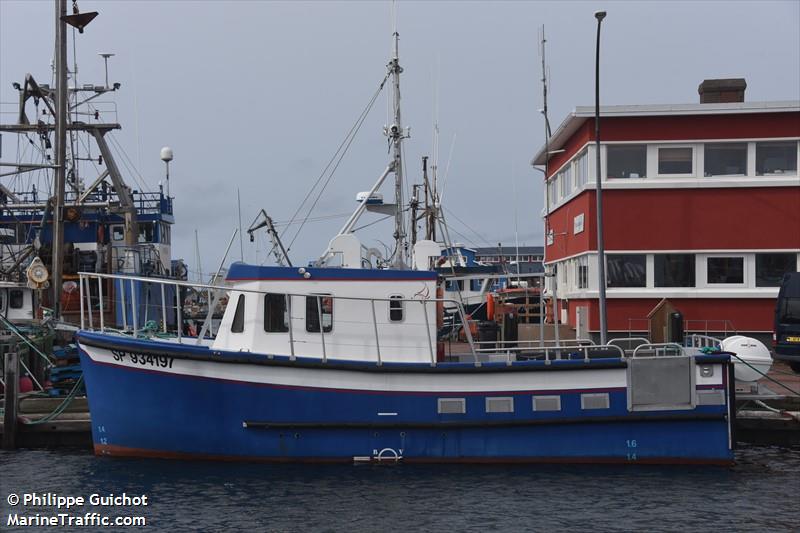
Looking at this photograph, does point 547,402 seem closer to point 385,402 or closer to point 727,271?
point 385,402

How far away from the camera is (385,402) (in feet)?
50.1

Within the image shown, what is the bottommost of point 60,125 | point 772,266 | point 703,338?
point 703,338

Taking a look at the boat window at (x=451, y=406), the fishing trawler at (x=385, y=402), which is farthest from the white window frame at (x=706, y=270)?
the boat window at (x=451, y=406)

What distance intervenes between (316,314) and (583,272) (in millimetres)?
9697

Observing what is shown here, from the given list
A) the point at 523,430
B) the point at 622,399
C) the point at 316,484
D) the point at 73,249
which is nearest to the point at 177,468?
the point at 316,484

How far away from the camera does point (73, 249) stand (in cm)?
3170

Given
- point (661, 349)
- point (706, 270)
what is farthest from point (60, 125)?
point (706, 270)

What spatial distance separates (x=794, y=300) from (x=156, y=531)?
15175mm

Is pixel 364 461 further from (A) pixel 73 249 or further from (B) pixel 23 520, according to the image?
(A) pixel 73 249

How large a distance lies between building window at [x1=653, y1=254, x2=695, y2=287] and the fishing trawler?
6.88 m

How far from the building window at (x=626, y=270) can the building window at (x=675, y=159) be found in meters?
2.30

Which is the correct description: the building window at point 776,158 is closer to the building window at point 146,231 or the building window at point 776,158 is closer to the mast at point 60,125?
the mast at point 60,125

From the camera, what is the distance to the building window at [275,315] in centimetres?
1586

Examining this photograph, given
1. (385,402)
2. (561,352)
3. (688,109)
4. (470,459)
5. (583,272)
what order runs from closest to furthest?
1. (385,402)
2. (470,459)
3. (561,352)
4. (688,109)
5. (583,272)
